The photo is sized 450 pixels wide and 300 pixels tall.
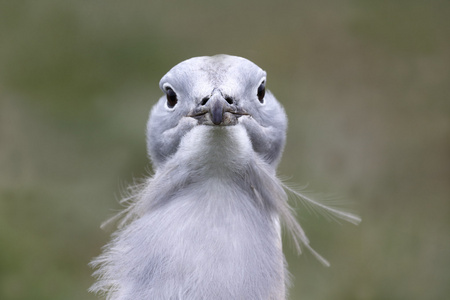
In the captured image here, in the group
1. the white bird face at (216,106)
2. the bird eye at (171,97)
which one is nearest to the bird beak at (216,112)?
the white bird face at (216,106)

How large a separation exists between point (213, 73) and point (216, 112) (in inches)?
5.2

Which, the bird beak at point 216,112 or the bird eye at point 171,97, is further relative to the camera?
the bird eye at point 171,97

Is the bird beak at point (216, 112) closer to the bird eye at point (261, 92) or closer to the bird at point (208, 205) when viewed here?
the bird at point (208, 205)

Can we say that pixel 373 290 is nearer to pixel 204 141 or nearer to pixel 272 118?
pixel 272 118

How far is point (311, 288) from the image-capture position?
2.97 meters

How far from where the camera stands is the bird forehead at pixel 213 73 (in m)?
1.43

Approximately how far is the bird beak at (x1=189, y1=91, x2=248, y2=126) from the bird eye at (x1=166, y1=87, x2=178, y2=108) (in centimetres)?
14

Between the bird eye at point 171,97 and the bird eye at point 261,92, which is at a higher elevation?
the bird eye at point 261,92

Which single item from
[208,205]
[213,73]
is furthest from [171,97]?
[208,205]

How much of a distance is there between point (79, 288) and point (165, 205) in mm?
1691

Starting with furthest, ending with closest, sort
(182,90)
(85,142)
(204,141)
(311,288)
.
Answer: (85,142) → (311,288) → (182,90) → (204,141)

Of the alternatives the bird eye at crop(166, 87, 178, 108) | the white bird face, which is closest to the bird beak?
the white bird face

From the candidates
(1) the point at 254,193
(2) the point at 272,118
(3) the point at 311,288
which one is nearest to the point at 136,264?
(1) the point at 254,193

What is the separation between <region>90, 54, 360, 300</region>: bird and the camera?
1.39 m
